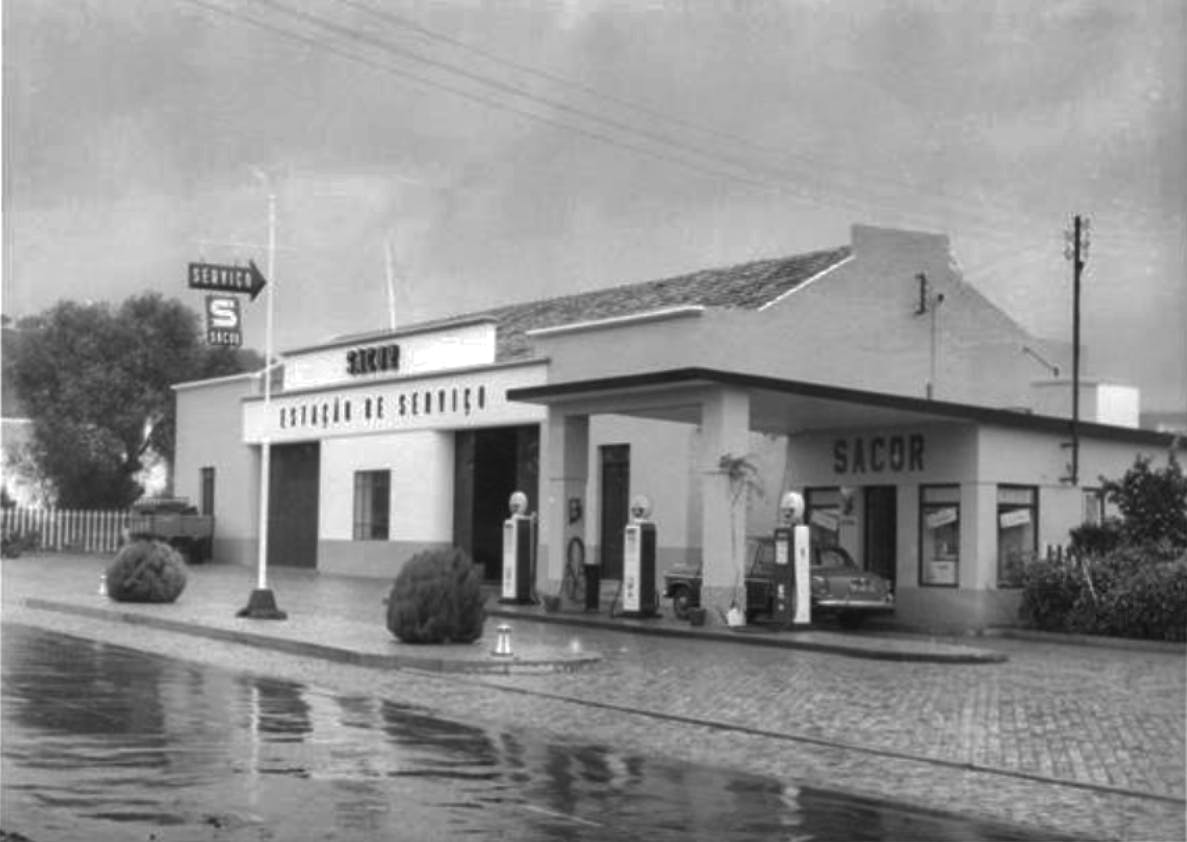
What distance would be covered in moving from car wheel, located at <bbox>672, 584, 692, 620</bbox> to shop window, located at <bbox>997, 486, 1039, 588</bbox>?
17.3ft

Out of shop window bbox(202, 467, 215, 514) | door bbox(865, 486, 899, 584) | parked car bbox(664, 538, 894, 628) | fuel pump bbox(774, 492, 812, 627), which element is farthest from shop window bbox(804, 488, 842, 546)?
shop window bbox(202, 467, 215, 514)

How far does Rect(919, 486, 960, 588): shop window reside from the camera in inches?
1113

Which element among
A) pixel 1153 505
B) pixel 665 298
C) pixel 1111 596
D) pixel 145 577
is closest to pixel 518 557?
pixel 145 577

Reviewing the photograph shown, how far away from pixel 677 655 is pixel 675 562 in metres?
11.4

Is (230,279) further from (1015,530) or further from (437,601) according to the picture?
(1015,530)

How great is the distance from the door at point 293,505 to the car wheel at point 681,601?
19.6 meters

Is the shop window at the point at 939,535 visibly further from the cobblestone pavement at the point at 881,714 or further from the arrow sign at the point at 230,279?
the arrow sign at the point at 230,279

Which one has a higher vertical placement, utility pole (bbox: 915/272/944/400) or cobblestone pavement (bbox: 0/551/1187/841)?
utility pole (bbox: 915/272/944/400)

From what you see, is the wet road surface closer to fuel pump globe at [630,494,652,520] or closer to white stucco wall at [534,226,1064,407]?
fuel pump globe at [630,494,652,520]

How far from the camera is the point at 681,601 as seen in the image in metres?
28.2

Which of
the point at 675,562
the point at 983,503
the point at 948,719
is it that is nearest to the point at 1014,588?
the point at 983,503

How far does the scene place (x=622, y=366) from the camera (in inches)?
1330

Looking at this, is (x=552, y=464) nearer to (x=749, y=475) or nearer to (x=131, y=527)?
(x=749, y=475)

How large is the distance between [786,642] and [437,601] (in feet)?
17.5
